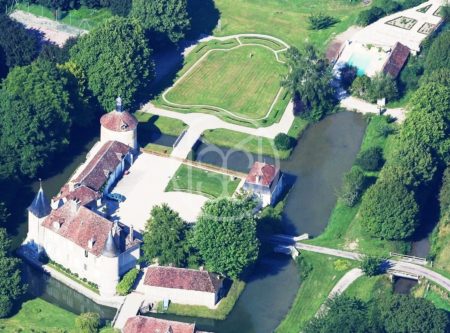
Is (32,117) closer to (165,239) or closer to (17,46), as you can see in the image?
(17,46)

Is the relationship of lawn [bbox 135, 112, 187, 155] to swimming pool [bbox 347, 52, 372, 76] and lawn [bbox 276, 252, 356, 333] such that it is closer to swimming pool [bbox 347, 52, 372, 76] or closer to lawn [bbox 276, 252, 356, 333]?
swimming pool [bbox 347, 52, 372, 76]

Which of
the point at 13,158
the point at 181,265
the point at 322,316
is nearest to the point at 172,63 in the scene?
the point at 13,158

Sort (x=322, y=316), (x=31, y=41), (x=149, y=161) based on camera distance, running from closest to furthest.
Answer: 1. (x=322, y=316)
2. (x=149, y=161)
3. (x=31, y=41)

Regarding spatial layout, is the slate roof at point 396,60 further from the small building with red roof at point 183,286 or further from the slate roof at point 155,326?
the slate roof at point 155,326

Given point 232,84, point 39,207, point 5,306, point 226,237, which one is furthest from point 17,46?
point 226,237

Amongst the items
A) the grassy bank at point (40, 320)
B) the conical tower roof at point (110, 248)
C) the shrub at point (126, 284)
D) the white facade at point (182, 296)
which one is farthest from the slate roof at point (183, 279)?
the grassy bank at point (40, 320)

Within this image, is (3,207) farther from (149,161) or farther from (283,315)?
(283,315)

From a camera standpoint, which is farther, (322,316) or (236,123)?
(236,123)
